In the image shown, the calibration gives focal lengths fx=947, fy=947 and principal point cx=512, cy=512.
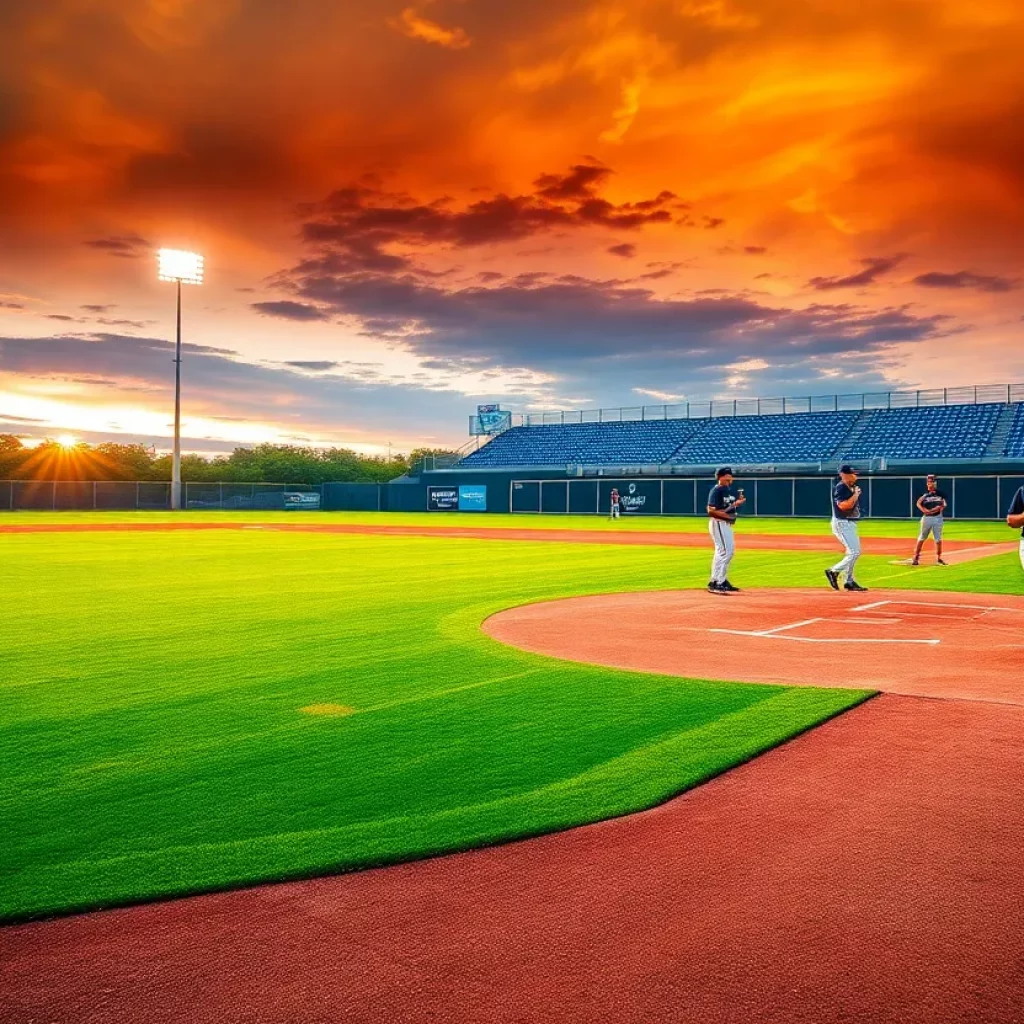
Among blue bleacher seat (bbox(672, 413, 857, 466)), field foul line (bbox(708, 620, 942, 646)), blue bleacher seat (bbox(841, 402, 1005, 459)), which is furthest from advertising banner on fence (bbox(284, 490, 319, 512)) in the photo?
field foul line (bbox(708, 620, 942, 646))

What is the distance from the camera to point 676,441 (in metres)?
66.9

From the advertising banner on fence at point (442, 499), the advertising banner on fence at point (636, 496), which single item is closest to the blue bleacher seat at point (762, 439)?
the advertising banner on fence at point (636, 496)

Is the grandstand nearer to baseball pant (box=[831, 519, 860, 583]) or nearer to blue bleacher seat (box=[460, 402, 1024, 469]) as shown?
blue bleacher seat (box=[460, 402, 1024, 469])

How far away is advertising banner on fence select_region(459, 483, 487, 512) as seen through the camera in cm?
6912

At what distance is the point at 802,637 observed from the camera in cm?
1105

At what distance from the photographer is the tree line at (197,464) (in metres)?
76.3

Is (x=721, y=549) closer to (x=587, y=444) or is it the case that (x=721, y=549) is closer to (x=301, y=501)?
(x=587, y=444)

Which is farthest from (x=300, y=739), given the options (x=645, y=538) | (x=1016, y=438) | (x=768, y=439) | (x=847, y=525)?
(x=768, y=439)

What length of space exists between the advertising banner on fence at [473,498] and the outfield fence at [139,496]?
14661 mm

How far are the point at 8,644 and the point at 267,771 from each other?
623 centimetres

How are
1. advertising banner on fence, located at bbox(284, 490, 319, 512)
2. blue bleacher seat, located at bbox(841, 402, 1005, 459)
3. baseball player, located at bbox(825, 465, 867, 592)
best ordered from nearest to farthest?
baseball player, located at bbox(825, 465, 867, 592) → blue bleacher seat, located at bbox(841, 402, 1005, 459) → advertising banner on fence, located at bbox(284, 490, 319, 512)

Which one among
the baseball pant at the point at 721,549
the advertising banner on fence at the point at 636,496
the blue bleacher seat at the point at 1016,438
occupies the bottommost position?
the baseball pant at the point at 721,549

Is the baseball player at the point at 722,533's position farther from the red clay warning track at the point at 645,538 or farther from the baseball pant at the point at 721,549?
the red clay warning track at the point at 645,538

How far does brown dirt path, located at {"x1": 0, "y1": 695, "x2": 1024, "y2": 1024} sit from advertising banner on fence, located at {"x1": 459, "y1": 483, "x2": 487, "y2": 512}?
64.0m
